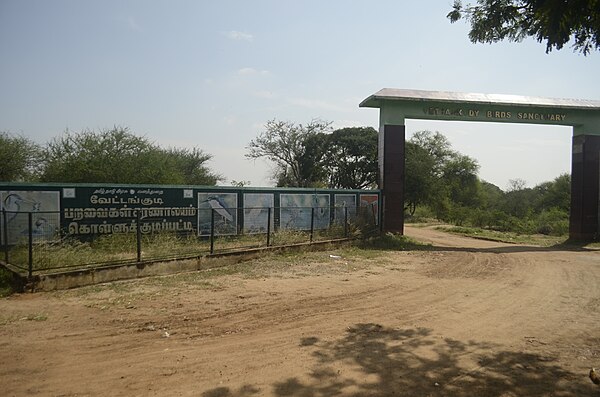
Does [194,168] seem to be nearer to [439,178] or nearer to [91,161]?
[91,161]

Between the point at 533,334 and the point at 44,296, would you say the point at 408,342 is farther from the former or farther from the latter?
the point at 44,296

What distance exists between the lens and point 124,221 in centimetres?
1377

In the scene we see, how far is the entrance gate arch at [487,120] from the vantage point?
66.4ft

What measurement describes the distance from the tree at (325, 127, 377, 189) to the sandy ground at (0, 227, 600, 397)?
2971 cm

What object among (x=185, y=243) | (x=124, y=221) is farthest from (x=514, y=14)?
(x=124, y=221)

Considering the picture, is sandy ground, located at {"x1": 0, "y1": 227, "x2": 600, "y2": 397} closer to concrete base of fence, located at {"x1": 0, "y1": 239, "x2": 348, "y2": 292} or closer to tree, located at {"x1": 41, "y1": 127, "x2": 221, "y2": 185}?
concrete base of fence, located at {"x1": 0, "y1": 239, "x2": 348, "y2": 292}

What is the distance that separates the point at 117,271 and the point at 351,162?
32571 mm

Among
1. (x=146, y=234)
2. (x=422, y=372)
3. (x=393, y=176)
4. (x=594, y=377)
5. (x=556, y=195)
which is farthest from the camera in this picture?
(x=556, y=195)

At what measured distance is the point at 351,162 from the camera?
1594 inches

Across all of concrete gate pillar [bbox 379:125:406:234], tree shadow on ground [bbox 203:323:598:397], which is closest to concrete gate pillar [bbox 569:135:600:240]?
concrete gate pillar [bbox 379:125:406:234]

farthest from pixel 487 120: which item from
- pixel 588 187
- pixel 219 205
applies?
pixel 219 205

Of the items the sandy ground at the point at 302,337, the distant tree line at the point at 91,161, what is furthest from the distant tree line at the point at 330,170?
the sandy ground at the point at 302,337

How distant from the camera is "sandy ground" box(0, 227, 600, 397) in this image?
4543 mm

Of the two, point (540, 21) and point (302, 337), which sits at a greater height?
point (540, 21)
